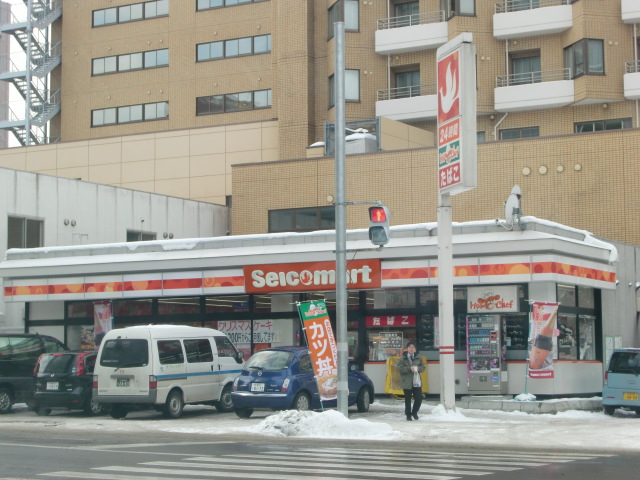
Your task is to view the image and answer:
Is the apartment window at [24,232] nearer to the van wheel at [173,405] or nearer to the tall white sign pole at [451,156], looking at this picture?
the van wheel at [173,405]

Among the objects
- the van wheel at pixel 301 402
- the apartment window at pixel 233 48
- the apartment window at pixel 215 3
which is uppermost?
the apartment window at pixel 215 3

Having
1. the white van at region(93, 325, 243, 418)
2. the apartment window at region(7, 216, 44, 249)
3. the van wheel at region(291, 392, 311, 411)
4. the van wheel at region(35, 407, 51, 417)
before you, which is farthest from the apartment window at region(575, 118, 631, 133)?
the van wheel at region(35, 407, 51, 417)

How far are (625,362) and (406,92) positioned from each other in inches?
938

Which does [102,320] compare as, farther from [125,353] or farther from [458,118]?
[458,118]

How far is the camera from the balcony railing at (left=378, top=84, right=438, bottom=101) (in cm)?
4453

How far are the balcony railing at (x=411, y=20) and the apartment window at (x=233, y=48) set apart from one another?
7214 millimetres

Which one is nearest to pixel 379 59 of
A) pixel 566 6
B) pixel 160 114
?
pixel 566 6

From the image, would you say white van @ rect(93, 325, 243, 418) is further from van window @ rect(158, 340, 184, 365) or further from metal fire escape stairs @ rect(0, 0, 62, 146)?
metal fire escape stairs @ rect(0, 0, 62, 146)

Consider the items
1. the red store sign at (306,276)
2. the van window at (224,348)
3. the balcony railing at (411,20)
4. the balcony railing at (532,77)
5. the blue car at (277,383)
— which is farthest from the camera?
the balcony railing at (411,20)

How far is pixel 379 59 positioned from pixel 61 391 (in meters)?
26.1

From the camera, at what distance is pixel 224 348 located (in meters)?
25.2

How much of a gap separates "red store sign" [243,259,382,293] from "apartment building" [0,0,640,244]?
7963 mm

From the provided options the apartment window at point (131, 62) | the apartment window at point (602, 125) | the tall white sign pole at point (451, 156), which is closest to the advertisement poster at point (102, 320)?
the tall white sign pole at point (451, 156)

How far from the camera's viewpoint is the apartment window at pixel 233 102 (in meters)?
49.8
